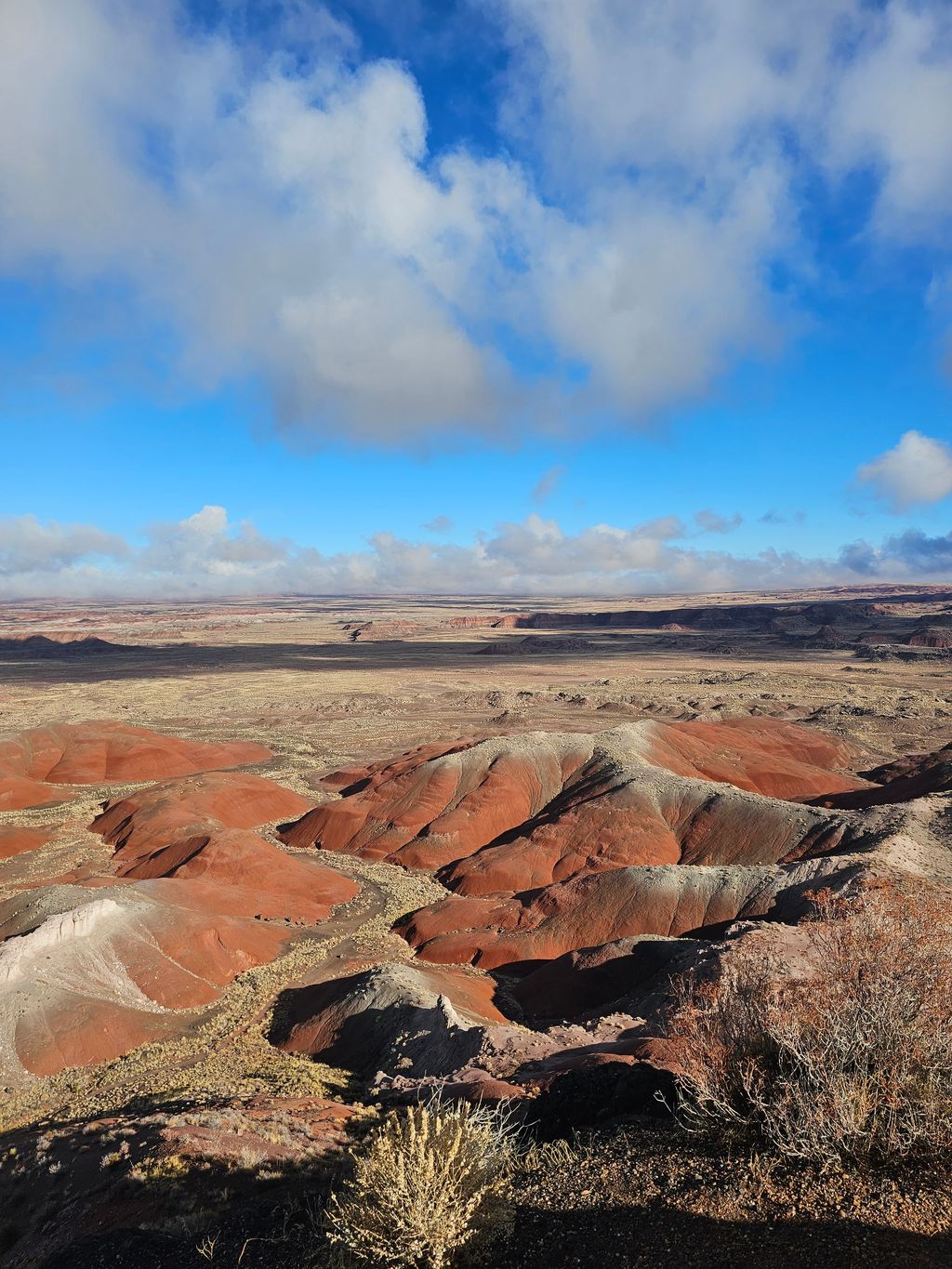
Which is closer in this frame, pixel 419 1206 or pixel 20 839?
pixel 419 1206

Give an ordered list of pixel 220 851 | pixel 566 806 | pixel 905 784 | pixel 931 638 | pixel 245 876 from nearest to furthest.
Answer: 1. pixel 245 876
2. pixel 220 851
3. pixel 566 806
4. pixel 905 784
5. pixel 931 638

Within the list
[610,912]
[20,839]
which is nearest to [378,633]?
[20,839]

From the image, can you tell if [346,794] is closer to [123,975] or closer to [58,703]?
[123,975]

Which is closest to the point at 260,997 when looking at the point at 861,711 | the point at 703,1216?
the point at 703,1216

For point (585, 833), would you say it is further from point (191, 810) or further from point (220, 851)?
point (191, 810)

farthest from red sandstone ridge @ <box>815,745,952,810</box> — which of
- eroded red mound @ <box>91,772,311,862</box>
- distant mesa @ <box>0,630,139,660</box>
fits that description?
distant mesa @ <box>0,630,139,660</box>

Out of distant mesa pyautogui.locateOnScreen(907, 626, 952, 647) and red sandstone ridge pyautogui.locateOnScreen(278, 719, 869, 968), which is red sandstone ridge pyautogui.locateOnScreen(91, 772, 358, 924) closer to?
red sandstone ridge pyautogui.locateOnScreen(278, 719, 869, 968)
